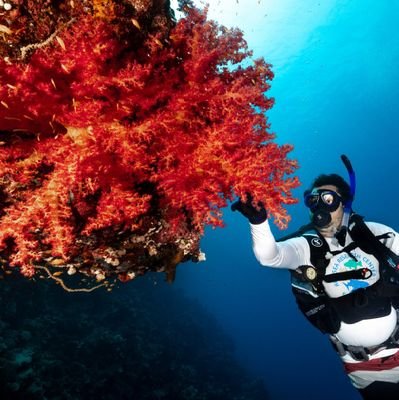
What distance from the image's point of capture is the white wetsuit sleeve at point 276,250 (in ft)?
11.0

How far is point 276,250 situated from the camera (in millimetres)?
3562

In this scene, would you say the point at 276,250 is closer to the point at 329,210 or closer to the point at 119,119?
the point at 329,210

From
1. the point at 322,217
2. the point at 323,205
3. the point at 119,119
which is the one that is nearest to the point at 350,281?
the point at 322,217

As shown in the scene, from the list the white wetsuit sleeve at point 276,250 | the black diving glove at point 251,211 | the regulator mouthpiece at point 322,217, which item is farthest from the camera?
the regulator mouthpiece at point 322,217

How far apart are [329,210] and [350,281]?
1005mm

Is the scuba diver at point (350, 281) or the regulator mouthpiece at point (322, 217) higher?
the regulator mouthpiece at point (322, 217)

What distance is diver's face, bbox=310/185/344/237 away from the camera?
406cm

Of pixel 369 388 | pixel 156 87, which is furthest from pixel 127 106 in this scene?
pixel 369 388

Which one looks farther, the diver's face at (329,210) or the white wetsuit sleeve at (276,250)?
the diver's face at (329,210)

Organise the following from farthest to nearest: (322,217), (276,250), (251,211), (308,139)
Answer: (308,139) < (322,217) < (276,250) < (251,211)

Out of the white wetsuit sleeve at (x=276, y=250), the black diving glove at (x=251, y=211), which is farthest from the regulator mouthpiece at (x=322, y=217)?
the black diving glove at (x=251, y=211)

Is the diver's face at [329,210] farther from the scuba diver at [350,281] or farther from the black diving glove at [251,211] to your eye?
the black diving glove at [251,211]

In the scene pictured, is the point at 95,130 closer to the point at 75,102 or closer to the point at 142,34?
the point at 75,102

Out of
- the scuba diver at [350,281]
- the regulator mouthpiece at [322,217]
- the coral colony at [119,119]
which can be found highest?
the coral colony at [119,119]
